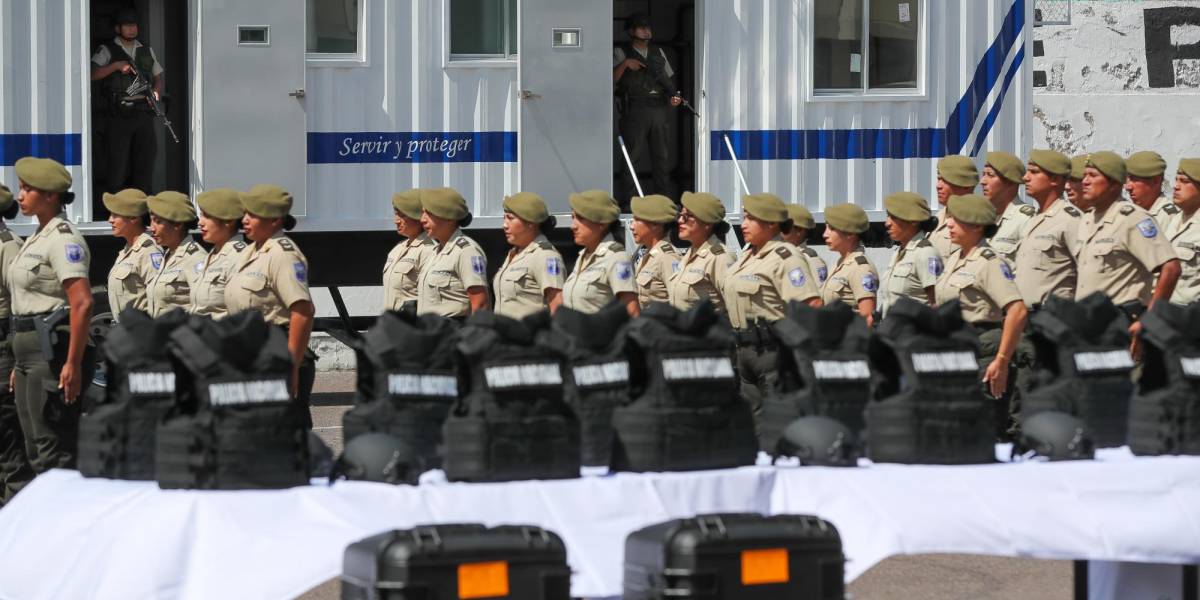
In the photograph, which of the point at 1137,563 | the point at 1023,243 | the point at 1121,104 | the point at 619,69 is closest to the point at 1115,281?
the point at 1023,243

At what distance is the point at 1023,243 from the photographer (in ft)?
30.3

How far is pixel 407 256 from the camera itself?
9.64 metres

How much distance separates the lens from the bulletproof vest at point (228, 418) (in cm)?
540

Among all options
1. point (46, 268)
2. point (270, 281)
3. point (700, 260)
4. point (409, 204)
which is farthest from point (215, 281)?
point (700, 260)

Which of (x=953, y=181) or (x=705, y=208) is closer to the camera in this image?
(x=705, y=208)

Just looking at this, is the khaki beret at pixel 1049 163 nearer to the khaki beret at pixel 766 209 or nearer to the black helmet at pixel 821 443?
the khaki beret at pixel 766 209

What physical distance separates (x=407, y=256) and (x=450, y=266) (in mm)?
437

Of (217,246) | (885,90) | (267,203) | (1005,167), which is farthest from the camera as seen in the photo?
(885,90)

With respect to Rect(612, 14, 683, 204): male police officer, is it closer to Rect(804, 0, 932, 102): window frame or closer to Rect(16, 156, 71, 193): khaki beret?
Rect(804, 0, 932, 102): window frame

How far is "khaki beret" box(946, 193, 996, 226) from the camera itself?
8.26 metres

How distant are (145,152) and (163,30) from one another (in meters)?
0.94

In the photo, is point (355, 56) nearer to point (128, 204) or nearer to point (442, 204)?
point (128, 204)

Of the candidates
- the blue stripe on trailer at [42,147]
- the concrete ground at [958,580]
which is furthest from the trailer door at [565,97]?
the concrete ground at [958,580]

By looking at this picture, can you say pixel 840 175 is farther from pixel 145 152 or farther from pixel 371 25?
pixel 145 152
